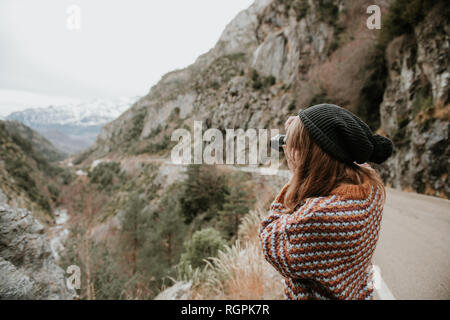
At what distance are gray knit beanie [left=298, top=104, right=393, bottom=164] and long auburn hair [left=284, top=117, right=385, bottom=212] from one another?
5cm

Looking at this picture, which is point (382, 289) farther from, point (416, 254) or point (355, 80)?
point (355, 80)

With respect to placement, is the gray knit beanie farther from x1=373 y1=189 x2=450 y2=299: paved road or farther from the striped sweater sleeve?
x1=373 y1=189 x2=450 y2=299: paved road

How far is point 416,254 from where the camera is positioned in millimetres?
3342

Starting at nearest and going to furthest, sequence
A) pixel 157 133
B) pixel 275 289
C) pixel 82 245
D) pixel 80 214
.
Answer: pixel 275 289
pixel 82 245
pixel 80 214
pixel 157 133

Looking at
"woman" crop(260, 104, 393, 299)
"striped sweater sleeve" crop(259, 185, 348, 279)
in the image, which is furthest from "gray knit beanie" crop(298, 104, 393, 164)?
"striped sweater sleeve" crop(259, 185, 348, 279)

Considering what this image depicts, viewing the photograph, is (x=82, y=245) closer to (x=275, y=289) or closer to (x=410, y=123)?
(x=275, y=289)

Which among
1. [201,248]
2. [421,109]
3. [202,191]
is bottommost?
[202,191]

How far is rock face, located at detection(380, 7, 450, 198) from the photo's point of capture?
20.7ft

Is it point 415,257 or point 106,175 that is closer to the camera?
point 415,257

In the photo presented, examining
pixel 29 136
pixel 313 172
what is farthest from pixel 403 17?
pixel 29 136

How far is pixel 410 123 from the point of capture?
809 cm

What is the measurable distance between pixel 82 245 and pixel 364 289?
8.02 meters

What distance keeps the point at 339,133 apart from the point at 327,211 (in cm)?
41
